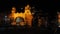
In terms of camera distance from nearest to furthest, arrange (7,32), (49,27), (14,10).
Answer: (7,32) < (49,27) < (14,10)

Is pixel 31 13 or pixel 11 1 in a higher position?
pixel 11 1

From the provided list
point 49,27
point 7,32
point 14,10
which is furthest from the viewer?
point 14,10

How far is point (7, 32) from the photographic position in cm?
282

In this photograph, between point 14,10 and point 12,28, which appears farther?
point 14,10

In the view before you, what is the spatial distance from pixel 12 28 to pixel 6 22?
25 cm

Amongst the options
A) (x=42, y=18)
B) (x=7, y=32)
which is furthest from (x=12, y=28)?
(x=42, y=18)

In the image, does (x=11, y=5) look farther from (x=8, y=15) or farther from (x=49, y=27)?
(x=49, y=27)

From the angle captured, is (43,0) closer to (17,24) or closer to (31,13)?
(31,13)

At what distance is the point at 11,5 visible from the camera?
10.8 ft

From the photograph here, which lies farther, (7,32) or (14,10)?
(14,10)

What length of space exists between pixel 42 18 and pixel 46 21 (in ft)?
0.27

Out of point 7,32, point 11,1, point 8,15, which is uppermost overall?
point 11,1

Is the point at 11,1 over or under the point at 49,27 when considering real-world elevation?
over

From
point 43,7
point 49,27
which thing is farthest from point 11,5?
point 49,27
